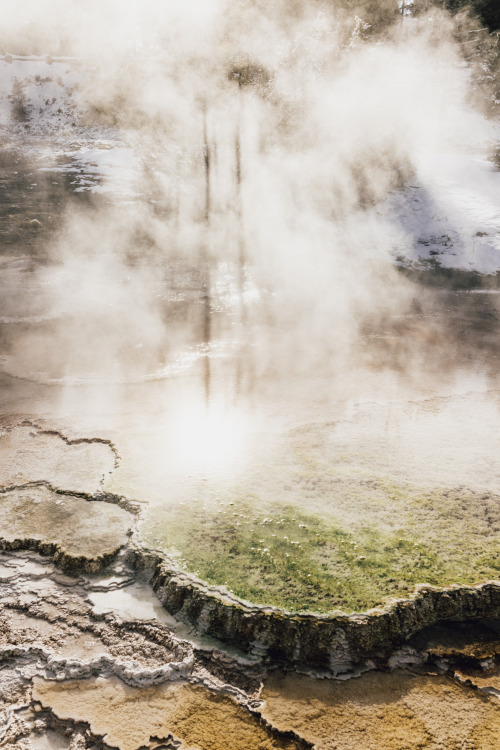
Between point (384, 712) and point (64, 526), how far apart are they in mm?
1958

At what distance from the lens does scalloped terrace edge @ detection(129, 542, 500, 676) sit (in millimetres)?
2359

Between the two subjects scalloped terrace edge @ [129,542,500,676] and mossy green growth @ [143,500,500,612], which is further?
mossy green growth @ [143,500,500,612]

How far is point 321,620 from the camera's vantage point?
2385 millimetres

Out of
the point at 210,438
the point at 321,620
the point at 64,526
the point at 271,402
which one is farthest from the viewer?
the point at 271,402

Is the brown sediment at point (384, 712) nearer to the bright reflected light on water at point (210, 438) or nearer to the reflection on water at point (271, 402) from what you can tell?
the reflection on water at point (271, 402)

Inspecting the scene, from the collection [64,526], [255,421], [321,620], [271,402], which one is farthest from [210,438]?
[321,620]

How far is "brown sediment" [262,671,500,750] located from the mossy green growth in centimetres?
33

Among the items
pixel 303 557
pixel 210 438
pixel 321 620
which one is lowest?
pixel 321 620

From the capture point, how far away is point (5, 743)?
2012mm

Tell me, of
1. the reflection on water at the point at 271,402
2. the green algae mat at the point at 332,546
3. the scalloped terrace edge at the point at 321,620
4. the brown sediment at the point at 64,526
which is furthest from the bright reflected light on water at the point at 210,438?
the scalloped terrace edge at the point at 321,620

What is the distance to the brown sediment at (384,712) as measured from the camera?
80.1 inches

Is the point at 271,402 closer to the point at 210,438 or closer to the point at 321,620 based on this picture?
the point at 210,438

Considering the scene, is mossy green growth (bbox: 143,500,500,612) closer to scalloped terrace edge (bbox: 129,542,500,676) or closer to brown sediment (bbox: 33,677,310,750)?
scalloped terrace edge (bbox: 129,542,500,676)

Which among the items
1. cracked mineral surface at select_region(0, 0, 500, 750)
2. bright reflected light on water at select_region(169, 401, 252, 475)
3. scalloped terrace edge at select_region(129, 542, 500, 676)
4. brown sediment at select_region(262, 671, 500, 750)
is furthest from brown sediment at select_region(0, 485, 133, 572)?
brown sediment at select_region(262, 671, 500, 750)
